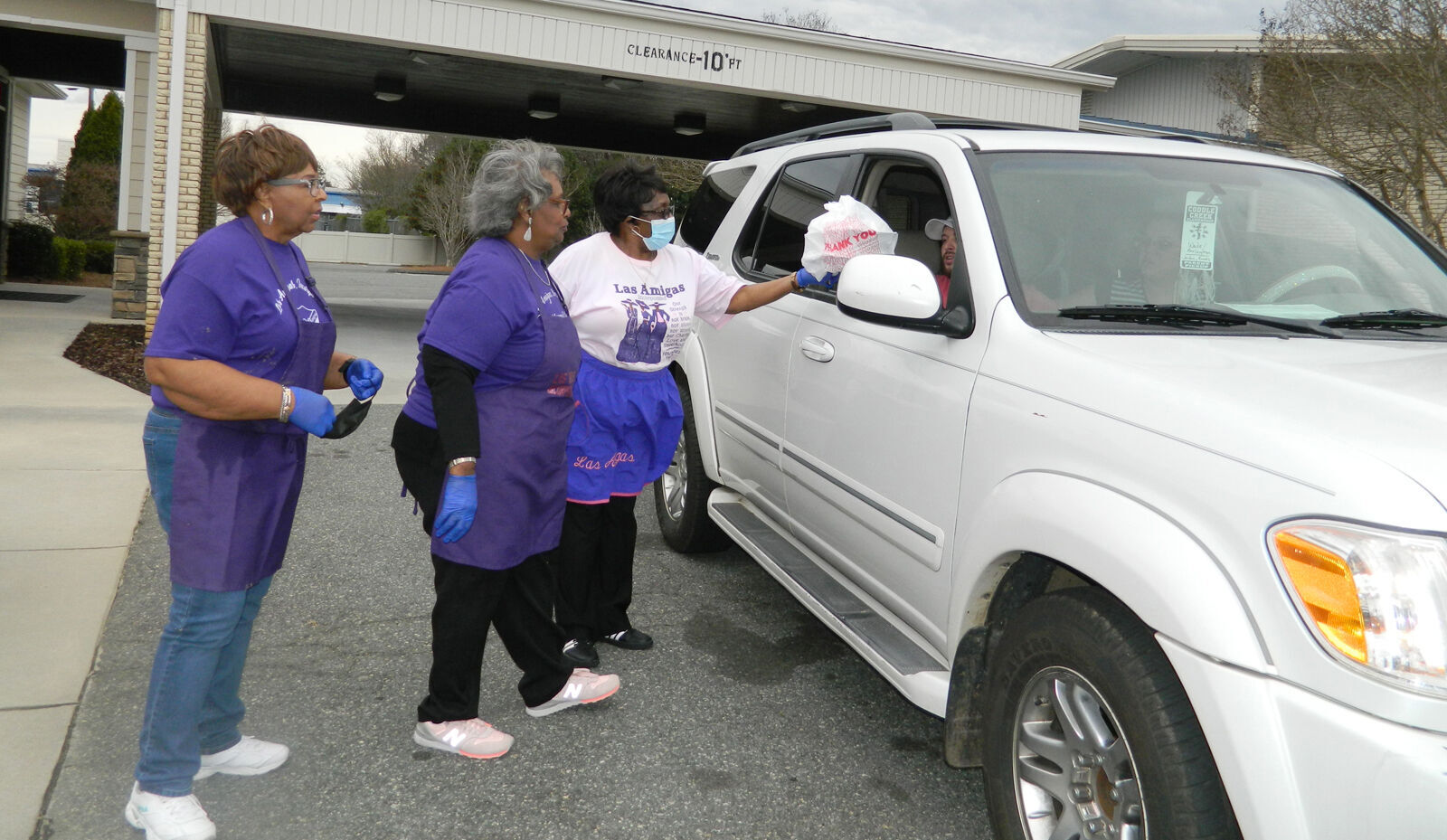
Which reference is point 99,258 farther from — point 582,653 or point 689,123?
point 582,653

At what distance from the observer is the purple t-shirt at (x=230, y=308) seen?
2.72 m

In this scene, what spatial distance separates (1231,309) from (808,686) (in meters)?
1.94

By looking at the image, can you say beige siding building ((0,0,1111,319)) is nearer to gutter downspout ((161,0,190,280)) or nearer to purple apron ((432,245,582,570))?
gutter downspout ((161,0,190,280))

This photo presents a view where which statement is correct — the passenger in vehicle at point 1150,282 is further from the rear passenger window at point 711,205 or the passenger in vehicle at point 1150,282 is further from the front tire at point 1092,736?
the rear passenger window at point 711,205

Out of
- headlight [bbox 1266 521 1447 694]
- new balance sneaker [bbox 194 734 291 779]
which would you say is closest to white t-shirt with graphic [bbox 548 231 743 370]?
new balance sneaker [bbox 194 734 291 779]

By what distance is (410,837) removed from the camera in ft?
9.73

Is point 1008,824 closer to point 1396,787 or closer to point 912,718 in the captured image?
point 1396,787

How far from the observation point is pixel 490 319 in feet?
10.2

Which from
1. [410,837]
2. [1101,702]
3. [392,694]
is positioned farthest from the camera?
[392,694]

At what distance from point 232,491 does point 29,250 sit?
23.1m

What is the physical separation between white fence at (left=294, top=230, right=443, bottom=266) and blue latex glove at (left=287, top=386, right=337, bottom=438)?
50229 mm

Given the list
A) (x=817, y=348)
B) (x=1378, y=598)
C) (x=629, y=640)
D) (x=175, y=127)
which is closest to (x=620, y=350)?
(x=817, y=348)

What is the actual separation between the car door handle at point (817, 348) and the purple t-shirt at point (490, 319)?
0.92 m

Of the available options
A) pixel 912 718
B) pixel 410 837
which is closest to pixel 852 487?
pixel 912 718
